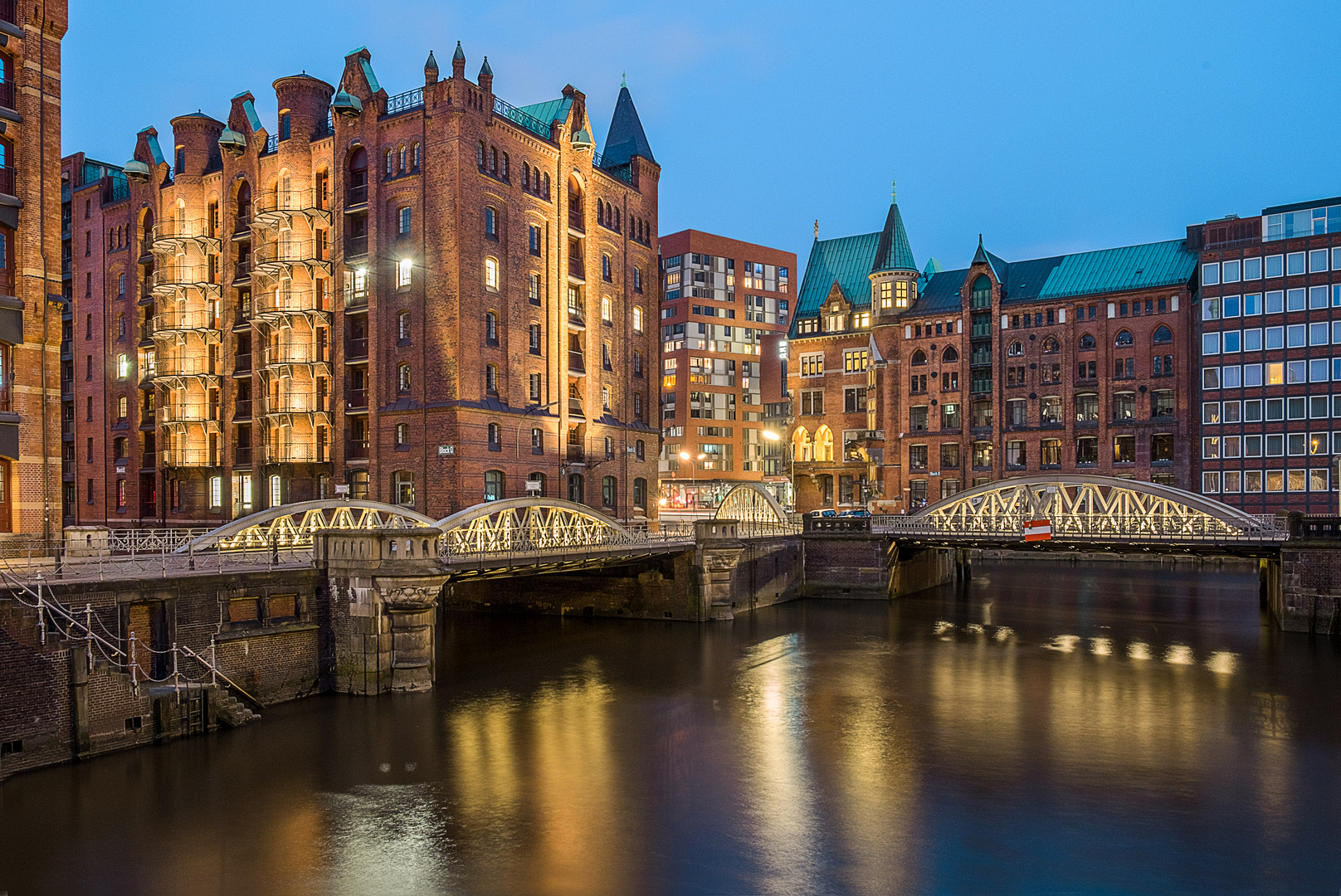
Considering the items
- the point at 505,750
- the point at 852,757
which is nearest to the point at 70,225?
the point at 505,750

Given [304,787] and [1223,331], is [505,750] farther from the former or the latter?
[1223,331]

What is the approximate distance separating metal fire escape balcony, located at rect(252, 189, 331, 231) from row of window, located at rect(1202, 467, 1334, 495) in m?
67.6

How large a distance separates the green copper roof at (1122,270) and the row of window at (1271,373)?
26.5ft

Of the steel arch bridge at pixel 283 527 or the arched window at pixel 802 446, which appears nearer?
the steel arch bridge at pixel 283 527

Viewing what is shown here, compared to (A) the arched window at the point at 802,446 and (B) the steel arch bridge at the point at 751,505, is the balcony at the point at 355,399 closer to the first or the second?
(B) the steel arch bridge at the point at 751,505

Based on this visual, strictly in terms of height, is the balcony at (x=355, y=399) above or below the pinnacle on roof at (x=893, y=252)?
below

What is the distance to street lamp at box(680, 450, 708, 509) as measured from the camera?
106938mm

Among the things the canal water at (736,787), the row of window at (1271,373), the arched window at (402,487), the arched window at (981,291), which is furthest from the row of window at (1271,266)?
the arched window at (402,487)

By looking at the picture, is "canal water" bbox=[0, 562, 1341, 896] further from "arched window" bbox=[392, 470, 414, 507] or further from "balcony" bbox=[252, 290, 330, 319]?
"balcony" bbox=[252, 290, 330, 319]

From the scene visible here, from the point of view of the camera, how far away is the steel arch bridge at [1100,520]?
49.0 meters

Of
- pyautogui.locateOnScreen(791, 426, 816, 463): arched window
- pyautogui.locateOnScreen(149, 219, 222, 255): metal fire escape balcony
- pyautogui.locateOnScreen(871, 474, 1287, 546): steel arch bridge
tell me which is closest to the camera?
pyautogui.locateOnScreen(871, 474, 1287, 546): steel arch bridge

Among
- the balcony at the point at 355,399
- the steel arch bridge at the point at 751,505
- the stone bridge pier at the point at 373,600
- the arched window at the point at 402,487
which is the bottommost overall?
the stone bridge pier at the point at 373,600

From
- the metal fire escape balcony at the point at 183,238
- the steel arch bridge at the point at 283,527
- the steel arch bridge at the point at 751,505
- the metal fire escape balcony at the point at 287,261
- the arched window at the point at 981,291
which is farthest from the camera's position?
the arched window at the point at 981,291

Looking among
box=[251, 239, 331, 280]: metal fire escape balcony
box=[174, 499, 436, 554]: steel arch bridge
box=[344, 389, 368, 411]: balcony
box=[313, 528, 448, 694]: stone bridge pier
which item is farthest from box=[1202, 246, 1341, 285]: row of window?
box=[313, 528, 448, 694]: stone bridge pier
